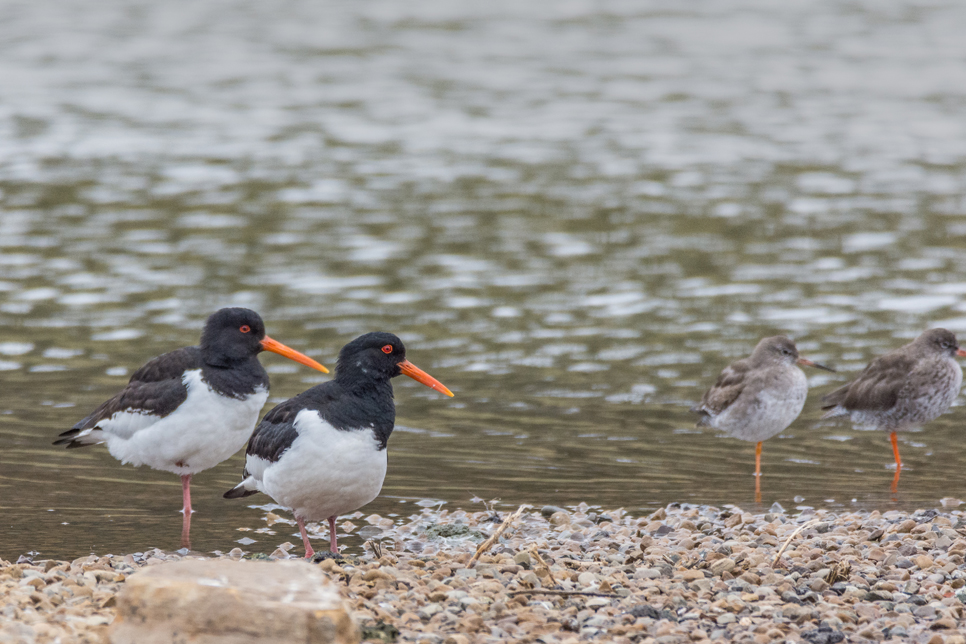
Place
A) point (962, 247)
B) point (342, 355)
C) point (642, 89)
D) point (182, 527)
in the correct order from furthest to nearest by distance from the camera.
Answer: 1. point (642, 89)
2. point (962, 247)
3. point (182, 527)
4. point (342, 355)

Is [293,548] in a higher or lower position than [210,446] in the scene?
lower

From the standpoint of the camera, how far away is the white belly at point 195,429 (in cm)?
854

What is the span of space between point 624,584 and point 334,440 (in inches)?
77.0

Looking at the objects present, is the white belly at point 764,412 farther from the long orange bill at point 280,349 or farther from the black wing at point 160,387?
the black wing at point 160,387

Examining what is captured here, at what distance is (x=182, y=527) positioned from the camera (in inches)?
353

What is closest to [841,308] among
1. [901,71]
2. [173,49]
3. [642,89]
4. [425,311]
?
[425,311]

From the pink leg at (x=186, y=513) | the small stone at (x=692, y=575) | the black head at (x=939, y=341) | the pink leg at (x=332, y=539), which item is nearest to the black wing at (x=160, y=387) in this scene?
the pink leg at (x=186, y=513)

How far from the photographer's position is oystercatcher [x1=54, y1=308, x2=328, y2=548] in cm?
857

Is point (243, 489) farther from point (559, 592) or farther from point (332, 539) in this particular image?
point (559, 592)

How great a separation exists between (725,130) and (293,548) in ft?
67.7

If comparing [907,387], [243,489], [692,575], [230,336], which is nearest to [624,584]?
[692,575]

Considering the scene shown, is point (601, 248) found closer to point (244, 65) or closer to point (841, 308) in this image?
point (841, 308)

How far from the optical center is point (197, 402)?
8547 mm

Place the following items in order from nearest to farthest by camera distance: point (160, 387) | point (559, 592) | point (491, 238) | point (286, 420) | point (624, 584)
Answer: point (559, 592) < point (624, 584) < point (286, 420) < point (160, 387) < point (491, 238)
